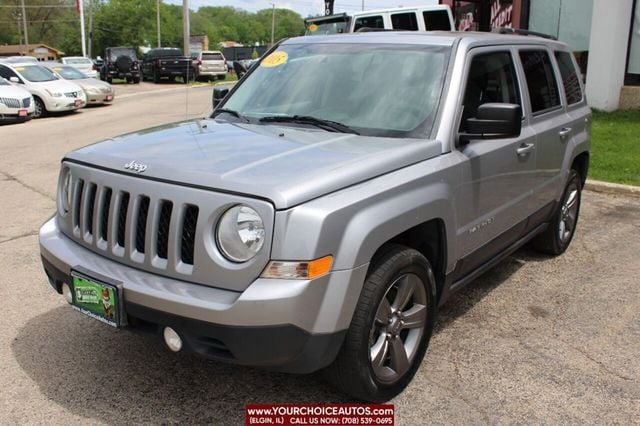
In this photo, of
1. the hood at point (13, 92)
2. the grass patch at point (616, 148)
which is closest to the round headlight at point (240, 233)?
the grass patch at point (616, 148)

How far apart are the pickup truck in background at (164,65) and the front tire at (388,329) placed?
32.1 metres

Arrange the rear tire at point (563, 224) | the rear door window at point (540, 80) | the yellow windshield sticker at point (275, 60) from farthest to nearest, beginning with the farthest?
the rear tire at point (563, 224) < the rear door window at point (540, 80) < the yellow windshield sticker at point (275, 60)

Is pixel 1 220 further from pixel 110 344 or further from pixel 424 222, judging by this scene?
pixel 424 222

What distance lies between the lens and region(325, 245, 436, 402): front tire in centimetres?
286

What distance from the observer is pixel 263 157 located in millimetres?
3012

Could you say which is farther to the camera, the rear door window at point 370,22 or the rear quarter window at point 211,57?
the rear quarter window at point 211,57

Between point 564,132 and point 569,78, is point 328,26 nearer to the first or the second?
point 569,78

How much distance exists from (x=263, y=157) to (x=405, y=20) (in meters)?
13.0

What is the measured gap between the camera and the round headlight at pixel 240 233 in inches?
104

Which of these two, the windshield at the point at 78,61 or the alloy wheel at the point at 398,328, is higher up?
the windshield at the point at 78,61

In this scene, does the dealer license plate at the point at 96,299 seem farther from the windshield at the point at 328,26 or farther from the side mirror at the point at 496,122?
the windshield at the point at 328,26

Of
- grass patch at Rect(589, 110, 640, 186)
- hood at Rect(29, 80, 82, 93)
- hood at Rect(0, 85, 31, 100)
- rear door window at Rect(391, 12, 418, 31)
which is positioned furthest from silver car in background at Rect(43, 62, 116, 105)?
grass patch at Rect(589, 110, 640, 186)

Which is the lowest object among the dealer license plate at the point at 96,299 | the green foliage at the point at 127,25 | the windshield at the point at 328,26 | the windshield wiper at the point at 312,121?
the dealer license plate at the point at 96,299

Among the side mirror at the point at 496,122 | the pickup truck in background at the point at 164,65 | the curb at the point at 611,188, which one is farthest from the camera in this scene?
the pickup truck in background at the point at 164,65
